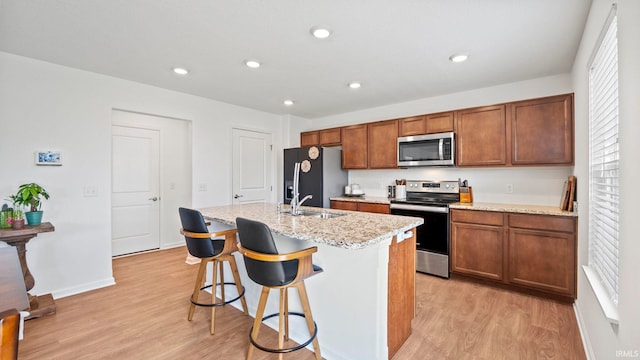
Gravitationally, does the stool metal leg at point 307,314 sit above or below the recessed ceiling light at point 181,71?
below

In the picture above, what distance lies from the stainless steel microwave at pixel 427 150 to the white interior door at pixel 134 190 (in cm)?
378

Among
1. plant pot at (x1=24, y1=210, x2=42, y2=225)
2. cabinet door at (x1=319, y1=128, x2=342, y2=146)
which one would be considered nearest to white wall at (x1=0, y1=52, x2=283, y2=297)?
plant pot at (x1=24, y1=210, x2=42, y2=225)

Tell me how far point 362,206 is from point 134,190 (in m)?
3.44

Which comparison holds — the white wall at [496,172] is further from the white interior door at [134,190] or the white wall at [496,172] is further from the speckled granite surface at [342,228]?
the white interior door at [134,190]

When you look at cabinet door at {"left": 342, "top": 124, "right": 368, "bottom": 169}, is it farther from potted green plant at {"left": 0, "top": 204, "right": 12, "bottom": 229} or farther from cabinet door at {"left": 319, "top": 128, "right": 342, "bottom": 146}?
potted green plant at {"left": 0, "top": 204, "right": 12, "bottom": 229}

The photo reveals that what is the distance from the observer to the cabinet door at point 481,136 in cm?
326

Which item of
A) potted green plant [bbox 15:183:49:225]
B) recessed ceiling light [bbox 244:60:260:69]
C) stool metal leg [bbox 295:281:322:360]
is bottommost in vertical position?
stool metal leg [bbox 295:281:322:360]

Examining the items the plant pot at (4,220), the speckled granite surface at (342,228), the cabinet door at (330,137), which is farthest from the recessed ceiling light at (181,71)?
the cabinet door at (330,137)

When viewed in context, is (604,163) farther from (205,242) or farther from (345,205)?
(345,205)

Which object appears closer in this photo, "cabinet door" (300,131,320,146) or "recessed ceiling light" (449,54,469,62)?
"recessed ceiling light" (449,54,469,62)

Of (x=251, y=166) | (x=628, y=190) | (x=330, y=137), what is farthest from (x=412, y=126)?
(x=628, y=190)

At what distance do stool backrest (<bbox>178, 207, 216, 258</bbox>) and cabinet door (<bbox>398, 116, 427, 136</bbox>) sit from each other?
298 centimetres

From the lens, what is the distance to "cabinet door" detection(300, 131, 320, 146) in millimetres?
5051

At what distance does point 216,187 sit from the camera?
Answer: 13.9 feet
